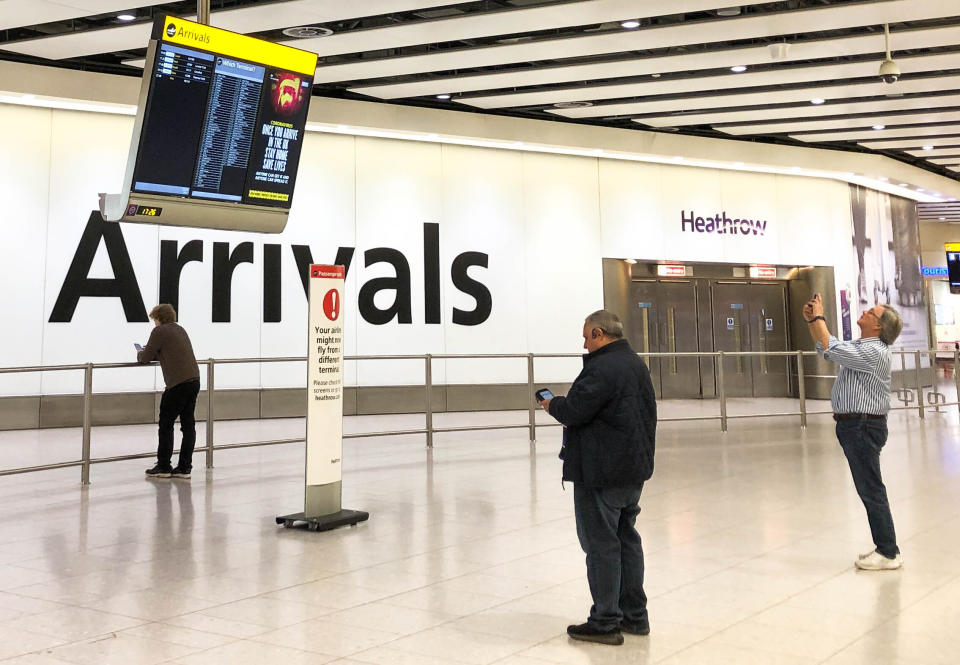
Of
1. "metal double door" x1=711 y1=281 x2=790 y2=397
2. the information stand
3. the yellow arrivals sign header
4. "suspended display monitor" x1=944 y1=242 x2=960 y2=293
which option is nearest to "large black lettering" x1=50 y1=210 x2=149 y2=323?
the yellow arrivals sign header

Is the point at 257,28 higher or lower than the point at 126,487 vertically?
higher

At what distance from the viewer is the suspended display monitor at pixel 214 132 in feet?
19.4

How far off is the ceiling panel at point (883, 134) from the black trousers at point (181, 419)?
44.5ft

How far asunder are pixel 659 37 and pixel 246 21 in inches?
203

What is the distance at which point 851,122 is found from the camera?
16188 millimetres

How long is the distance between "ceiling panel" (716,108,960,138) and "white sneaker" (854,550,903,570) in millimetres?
12688

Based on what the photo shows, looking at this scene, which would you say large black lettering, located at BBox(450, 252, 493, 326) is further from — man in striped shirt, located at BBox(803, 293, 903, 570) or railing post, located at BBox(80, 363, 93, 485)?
man in striped shirt, located at BBox(803, 293, 903, 570)

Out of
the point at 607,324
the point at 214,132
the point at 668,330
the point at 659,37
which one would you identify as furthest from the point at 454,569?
the point at 668,330

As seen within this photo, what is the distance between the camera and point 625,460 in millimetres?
3869

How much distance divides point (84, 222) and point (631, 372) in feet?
36.6

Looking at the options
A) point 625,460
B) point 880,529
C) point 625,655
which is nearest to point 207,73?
point 625,460

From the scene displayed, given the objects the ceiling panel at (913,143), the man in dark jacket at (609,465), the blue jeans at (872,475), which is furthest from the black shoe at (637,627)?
the ceiling panel at (913,143)

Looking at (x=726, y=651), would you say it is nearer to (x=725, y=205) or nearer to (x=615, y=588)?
(x=615, y=588)

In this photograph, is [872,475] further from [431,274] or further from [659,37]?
[431,274]
